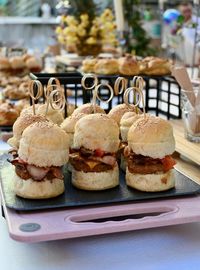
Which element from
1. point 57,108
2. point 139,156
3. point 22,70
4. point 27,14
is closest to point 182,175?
point 139,156

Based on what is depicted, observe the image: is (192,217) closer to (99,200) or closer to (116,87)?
(99,200)

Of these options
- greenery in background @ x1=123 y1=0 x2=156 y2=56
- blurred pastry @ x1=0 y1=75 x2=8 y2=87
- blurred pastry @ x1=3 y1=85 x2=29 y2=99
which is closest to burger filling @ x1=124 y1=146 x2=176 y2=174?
blurred pastry @ x1=3 y1=85 x2=29 y2=99

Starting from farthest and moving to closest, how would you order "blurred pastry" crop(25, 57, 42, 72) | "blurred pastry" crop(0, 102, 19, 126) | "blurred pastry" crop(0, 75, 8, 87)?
"blurred pastry" crop(25, 57, 42, 72) < "blurred pastry" crop(0, 75, 8, 87) < "blurred pastry" crop(0, 102, 19, 126)

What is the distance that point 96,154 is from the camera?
0.94 meters

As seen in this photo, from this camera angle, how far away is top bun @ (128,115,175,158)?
36.4 inches

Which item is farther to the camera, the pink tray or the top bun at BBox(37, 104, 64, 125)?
the top bun at BBox(37, 104, 64, 125)

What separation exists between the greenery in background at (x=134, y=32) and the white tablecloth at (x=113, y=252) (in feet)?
8.12

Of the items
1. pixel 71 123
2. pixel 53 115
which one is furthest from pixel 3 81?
pixel 71 123

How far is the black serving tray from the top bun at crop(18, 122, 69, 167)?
2.9 inches

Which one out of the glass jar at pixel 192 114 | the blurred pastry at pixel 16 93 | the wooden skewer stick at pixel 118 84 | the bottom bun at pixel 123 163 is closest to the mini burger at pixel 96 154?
the bottom bun at pixel 123 163

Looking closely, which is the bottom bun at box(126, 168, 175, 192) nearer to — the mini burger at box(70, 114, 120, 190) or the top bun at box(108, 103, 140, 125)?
the mini burger at box(70, 114, 120, 190)

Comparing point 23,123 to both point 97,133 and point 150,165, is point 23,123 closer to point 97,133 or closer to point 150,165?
point 97,133

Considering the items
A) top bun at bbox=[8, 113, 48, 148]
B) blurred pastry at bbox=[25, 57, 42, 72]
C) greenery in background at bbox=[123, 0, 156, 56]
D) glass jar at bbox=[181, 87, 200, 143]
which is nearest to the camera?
top bun at bbox=[8, 113, 48, 148]

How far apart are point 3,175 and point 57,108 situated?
244 millimetres
